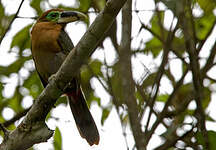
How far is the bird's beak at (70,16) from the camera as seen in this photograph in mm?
4272

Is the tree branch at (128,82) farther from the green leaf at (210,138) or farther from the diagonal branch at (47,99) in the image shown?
the green leaf at (210,138)

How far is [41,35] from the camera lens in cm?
458

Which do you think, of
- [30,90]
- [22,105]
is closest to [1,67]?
[30,90]

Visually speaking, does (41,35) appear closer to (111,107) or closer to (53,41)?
(53,41)

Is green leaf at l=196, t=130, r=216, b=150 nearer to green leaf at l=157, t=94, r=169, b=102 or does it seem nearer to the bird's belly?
green leaf at l=157, t=94, r=169, b=102

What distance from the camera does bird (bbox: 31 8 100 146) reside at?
174 inches

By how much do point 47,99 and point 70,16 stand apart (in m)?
1.53

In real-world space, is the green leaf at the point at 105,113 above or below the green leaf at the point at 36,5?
below

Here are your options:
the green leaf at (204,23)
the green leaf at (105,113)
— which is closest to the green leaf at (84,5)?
the green leaf at (105,113)

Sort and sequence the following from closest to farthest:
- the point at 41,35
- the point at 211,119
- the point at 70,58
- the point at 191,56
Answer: the point at 70,58 → the point at 191,56 → the point at 211,119 → the point at 41,35

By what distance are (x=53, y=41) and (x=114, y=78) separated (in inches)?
29.5

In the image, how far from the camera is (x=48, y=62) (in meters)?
4.45

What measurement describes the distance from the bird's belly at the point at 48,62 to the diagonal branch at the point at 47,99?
43.2 inches

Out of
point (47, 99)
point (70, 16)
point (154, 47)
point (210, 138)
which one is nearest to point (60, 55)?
point (70, 16)
